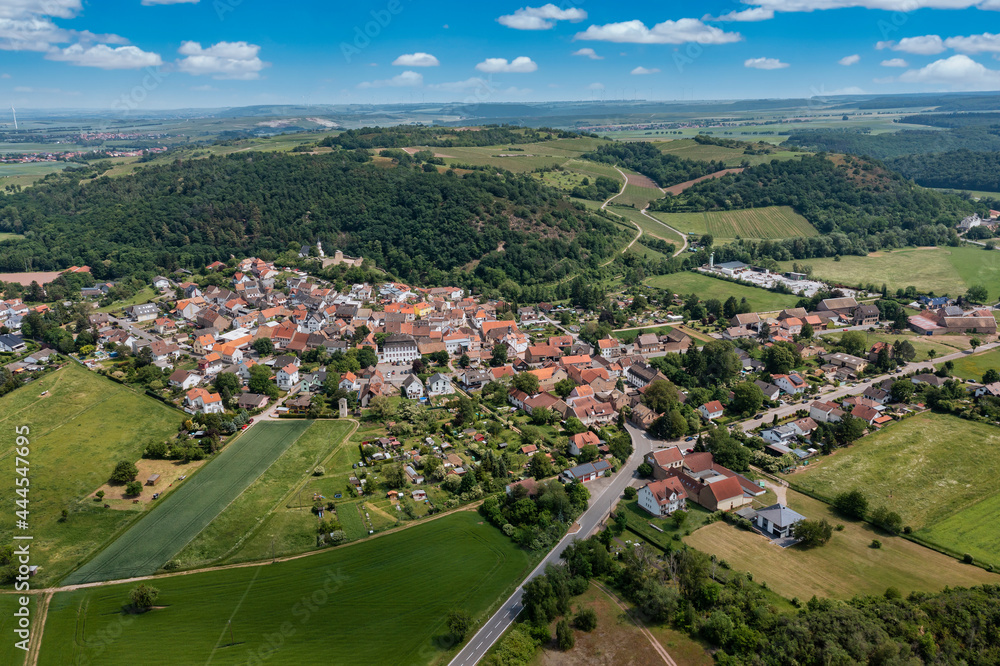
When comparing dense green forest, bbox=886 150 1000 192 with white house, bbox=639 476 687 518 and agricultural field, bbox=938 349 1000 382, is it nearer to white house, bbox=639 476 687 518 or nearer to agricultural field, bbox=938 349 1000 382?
agricultural field, bbox=938 349 1000 382

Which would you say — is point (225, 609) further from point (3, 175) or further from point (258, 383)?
point (3, 175)

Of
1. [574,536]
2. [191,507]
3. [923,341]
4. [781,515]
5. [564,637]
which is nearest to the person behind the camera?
[564,637]

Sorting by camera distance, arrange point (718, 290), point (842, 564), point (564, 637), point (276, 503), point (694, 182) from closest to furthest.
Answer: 1. point (564, 637)
2. point (842, 564)
3. point (276, 503)
4. point (718, 290)
5. point (694, 182)

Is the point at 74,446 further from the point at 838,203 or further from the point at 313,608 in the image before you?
the point at 838,203

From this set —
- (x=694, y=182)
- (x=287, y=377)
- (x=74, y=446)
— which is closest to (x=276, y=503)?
(x=74, y=446)

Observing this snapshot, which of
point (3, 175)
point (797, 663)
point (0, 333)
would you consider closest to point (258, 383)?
point (0, 333)

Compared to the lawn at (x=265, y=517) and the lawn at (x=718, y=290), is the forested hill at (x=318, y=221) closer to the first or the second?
the lawn at (x=718, y=290)
